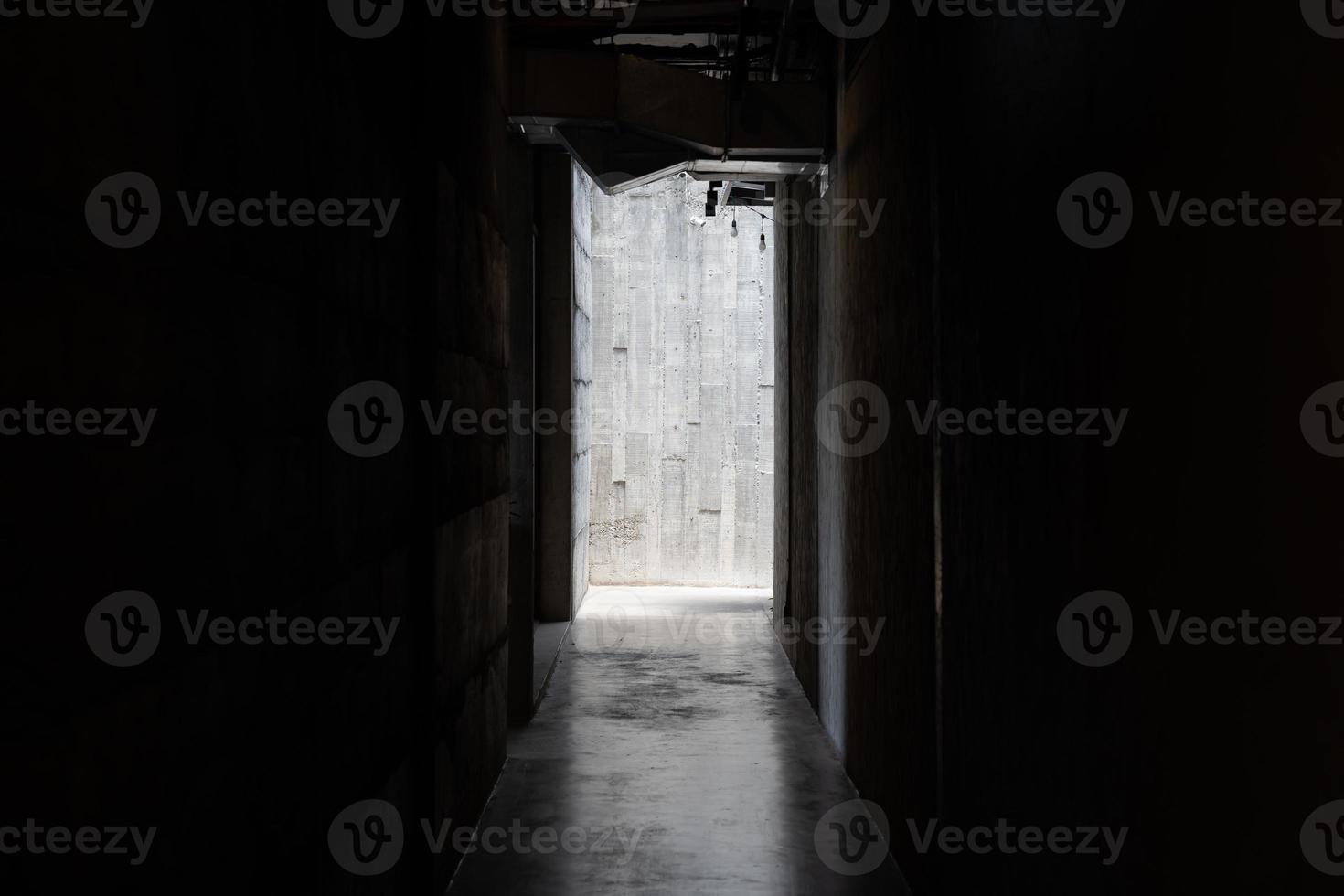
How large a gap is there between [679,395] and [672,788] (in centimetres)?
842

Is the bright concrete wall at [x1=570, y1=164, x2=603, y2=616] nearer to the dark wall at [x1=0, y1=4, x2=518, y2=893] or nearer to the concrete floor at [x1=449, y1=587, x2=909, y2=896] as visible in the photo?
the concrete floor at [x1=449, y1=587, x2=909, y2=896]

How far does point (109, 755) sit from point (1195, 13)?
2.37 meters

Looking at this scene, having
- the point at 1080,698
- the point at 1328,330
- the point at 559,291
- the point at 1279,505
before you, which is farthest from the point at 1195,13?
the point at 559,291

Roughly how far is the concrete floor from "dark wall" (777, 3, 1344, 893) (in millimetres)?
784

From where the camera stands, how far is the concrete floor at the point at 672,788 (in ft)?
15.8

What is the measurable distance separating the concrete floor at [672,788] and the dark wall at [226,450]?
2.96ft

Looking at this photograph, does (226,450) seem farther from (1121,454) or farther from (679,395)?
(679,395)

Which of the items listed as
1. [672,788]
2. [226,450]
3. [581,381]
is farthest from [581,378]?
[226,450]

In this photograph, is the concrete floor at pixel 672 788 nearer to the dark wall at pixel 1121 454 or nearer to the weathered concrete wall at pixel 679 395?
the dark wall at pixel 1121 454

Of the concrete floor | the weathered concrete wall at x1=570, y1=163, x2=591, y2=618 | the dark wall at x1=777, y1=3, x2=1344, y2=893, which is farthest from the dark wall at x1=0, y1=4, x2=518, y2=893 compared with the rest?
the weathered concrete wall at x1=570, y1=163, x2=591, y2=618

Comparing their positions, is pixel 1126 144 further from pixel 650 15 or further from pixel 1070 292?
pixel 650 15

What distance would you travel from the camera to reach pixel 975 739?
358 cm

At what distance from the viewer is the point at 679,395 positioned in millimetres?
14102

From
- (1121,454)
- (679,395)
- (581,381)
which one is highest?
(581,381)
